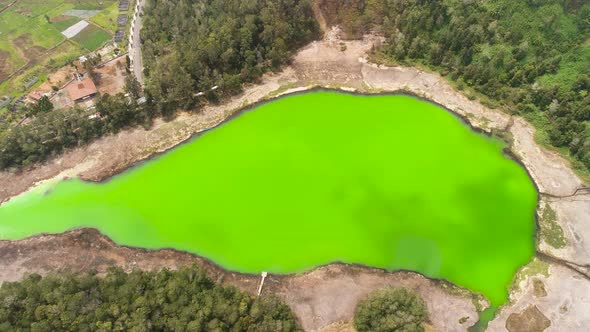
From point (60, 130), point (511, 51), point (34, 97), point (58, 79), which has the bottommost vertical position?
point (34, 97)

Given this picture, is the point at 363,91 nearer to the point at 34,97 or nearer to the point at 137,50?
the point at 137,50

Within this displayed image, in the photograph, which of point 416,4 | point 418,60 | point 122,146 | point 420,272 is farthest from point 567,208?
point 122,146

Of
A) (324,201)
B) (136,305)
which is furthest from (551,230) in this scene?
(136,305)

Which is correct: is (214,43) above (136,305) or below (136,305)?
above

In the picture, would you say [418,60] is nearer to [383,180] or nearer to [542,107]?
[542,107]

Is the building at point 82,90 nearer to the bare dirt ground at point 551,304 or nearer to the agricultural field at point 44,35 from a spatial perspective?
the agricultural field at point 44,35

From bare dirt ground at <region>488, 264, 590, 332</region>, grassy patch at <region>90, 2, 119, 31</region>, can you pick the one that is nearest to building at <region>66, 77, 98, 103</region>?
grassy patch at <region>90, 2, 119, 31</region>
